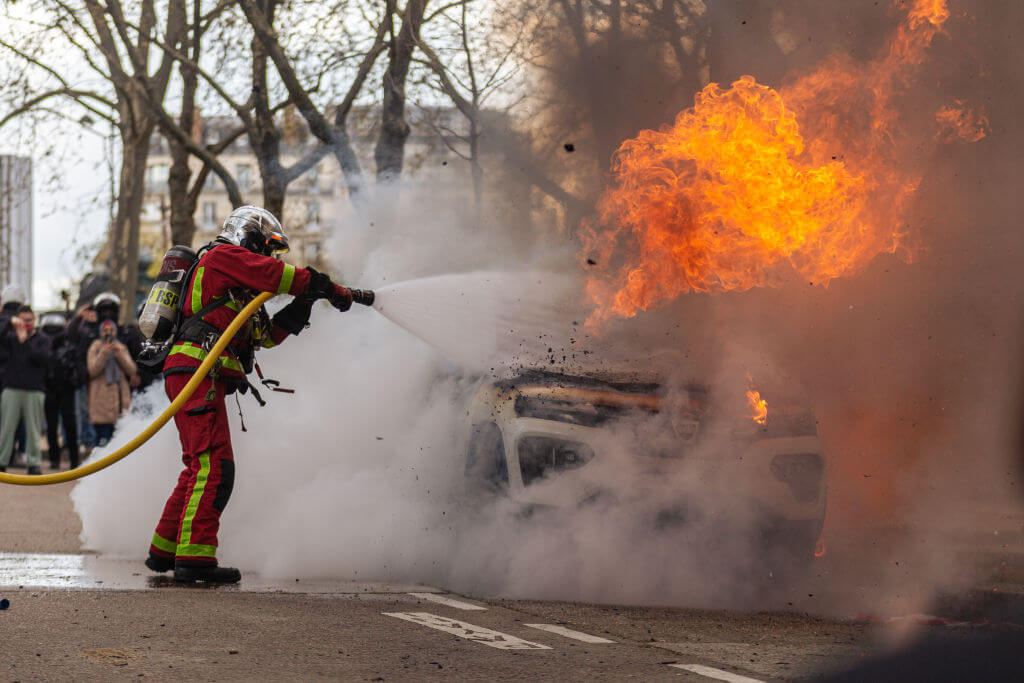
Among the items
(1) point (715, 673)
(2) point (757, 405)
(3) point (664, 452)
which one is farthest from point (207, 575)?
(1) point (715, 673)

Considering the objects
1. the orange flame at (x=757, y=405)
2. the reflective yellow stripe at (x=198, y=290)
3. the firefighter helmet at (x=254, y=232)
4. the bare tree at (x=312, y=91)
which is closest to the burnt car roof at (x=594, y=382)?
the orange flame at (x=757, y=405)

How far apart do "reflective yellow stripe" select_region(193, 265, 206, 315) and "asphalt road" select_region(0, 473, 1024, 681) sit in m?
1.36

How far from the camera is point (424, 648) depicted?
501 cm

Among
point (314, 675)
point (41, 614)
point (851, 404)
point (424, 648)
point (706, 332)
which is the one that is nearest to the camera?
point (314, 675)

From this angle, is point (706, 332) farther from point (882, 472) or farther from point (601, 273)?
point (882, 472)

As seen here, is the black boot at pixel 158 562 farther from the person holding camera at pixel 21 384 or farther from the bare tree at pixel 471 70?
the person holding camera at pixel 21 384

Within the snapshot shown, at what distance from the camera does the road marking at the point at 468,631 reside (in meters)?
5.11

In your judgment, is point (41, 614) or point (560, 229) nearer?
point (41, 614)

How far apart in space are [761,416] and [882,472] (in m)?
1.98

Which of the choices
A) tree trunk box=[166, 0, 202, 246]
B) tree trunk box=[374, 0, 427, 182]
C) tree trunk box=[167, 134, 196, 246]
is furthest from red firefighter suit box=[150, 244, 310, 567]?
tree trunk box=[167, 134, 196, 246]

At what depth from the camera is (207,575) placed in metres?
6.61

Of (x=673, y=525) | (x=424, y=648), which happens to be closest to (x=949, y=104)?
(x=673, y=525)

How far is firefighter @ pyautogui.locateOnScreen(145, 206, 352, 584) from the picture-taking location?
6656 millimetres

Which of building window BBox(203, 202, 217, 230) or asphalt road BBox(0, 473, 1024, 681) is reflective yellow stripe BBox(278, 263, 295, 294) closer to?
asphalt road BBox(0, 473, 1024, 681)
